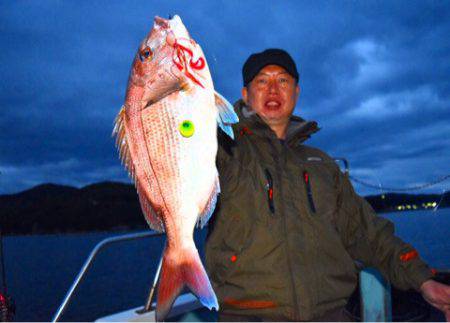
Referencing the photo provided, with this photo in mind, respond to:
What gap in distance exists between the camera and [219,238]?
2.51 m

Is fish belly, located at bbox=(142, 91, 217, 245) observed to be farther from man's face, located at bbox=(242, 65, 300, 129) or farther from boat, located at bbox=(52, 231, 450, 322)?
boat, located at bbox=(52, 231, 450, 322)

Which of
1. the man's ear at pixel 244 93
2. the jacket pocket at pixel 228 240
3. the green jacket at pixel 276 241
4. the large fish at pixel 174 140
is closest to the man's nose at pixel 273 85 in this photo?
→ the man's ear at pixel 244 93

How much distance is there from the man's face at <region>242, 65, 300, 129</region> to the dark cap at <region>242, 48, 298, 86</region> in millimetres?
36

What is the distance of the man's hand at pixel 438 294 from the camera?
2.50 metres

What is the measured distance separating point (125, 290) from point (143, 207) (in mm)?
44327

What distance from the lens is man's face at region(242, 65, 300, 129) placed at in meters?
3.15

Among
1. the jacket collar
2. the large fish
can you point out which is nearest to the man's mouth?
the jacket collar

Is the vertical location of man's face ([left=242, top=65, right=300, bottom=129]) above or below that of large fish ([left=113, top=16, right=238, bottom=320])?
above

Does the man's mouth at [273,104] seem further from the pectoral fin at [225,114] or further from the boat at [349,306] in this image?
the pectoral fin at [225,114]

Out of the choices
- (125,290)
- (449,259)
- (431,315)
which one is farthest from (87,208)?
(431,315)

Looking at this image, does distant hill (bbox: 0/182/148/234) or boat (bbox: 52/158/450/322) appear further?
distant hill (bbox: 0/182/148/234)

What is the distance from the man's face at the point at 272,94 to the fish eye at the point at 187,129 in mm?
1463

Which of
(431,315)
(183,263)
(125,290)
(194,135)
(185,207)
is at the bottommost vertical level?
(125,290)

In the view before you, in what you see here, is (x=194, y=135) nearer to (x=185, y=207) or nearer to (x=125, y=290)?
(x=185, y=207)
